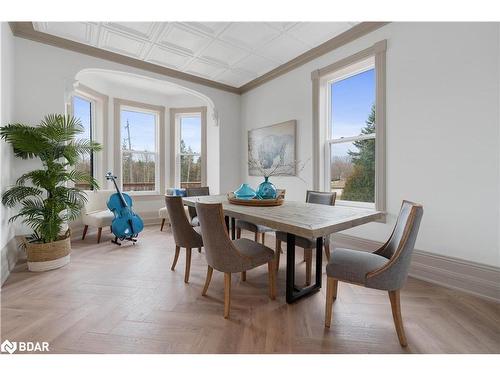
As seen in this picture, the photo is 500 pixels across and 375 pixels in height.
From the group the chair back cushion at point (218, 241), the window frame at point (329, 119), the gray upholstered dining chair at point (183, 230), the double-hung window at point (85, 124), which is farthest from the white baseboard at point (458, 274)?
the double-hung window at point (85, 124)

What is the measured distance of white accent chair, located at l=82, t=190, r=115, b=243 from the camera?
3.58m

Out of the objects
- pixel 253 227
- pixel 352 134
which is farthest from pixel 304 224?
pixel 352 134

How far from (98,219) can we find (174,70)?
279cm

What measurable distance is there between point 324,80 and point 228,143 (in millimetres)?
2229

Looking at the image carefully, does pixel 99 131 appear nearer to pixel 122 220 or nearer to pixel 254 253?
pixel 122 220

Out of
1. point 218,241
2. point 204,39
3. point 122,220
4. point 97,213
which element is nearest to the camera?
point 218,241

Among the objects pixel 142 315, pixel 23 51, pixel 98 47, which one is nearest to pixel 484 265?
pixel 142 315

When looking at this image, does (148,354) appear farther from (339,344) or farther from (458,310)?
(458,310)

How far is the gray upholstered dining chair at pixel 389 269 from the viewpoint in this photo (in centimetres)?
139

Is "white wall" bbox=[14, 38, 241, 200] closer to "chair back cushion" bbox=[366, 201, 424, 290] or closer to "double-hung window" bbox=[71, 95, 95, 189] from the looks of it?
"double-hung window" bbox=[71, 95, 95, 189]

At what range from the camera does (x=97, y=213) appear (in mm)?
3758

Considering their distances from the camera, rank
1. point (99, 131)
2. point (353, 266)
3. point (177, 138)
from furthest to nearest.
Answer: point (177, 138)
point (99, 131)
point (353, 266)

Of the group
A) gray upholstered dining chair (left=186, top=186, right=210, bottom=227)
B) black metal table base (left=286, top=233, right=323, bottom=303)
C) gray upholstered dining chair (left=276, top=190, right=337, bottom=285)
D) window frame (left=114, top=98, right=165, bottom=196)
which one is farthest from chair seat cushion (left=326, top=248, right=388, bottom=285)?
window frame (left=114, top=98, right=165, bottom=196)
